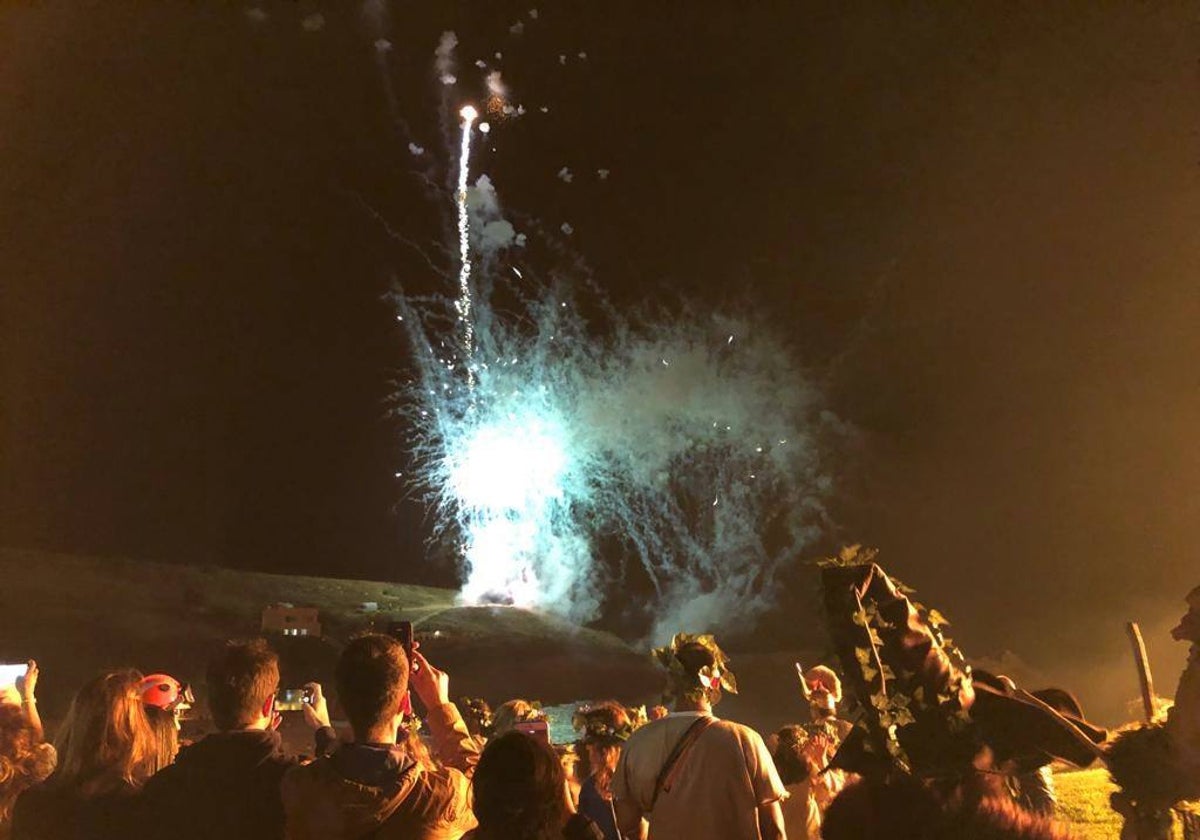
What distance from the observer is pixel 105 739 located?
10.6ft

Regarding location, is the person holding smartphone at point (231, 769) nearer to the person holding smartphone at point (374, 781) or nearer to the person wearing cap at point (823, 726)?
the person holding smartphone at point (374, 781)

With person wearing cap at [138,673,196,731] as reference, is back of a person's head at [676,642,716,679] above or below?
above

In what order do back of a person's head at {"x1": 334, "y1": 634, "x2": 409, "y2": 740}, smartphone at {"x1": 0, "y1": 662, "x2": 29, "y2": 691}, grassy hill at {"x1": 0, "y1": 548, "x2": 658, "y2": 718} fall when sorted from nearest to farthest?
1. back of a person's head at {"x1": 334, "y1": 634, "x2": 409, "y2": 740}
2. smartphone at {"x1": 0, "y1": 662, "x2": 29, "y2": 691}
3. grassy hill at {"x1": 0, "y1": 548, "x2": 658, "y2": 718}

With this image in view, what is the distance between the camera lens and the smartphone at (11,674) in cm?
461

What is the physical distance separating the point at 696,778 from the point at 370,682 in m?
1.48

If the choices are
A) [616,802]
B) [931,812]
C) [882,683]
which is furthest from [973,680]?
[616,802]

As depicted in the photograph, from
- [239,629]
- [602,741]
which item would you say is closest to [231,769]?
[602,741]

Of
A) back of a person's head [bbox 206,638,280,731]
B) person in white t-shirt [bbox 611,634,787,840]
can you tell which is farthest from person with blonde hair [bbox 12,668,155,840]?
person in white t-shirt [bbox 611,634,787,840]

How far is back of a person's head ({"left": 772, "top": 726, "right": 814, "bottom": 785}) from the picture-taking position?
5.41 metres

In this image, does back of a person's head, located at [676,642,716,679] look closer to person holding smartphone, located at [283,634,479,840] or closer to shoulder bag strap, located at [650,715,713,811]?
shoulder bag strap, located at [650,715,713,811]

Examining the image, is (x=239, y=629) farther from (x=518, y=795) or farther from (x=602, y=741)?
(x=518, y=795)

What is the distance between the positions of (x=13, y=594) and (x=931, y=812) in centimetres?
2359

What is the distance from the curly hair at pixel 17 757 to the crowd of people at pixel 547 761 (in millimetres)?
1313

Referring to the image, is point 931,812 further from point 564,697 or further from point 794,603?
point 794,603
